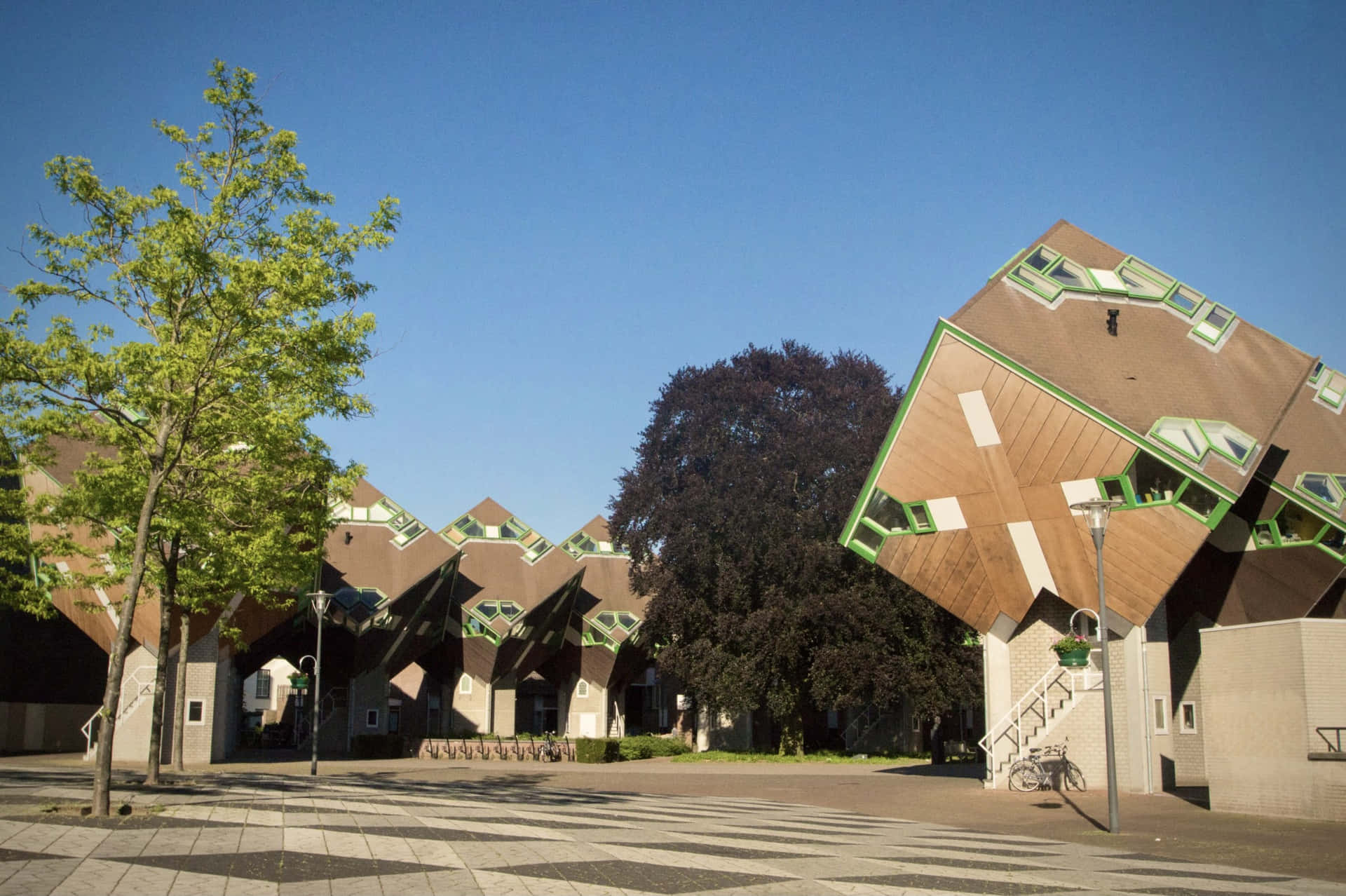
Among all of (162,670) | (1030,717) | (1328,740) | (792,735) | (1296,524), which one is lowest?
(792,735)

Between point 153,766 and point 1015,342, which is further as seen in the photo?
point 1015,342

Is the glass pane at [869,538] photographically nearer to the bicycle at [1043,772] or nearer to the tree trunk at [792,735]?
the bicycle at [1043,772]

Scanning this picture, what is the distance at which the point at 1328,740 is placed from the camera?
2022 centimetres

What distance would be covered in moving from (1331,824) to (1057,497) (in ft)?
27.7

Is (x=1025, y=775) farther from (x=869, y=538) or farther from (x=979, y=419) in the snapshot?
(x=979, y=419)

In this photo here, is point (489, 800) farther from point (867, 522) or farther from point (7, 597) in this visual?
point (867, 522)

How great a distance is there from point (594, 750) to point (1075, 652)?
24711 mm

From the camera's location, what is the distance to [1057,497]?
25172mm

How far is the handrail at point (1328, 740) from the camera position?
1977 centimetres

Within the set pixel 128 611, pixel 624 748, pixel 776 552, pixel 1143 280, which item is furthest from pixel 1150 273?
pixel 624 748

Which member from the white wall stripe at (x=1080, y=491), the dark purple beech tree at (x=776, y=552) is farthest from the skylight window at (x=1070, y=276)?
the dark purple beech tree at (x=776, y=552)

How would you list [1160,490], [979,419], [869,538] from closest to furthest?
1. [1160,490]
2. [979,419]
3. [869,538]

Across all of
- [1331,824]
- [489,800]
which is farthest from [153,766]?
[1331,824]

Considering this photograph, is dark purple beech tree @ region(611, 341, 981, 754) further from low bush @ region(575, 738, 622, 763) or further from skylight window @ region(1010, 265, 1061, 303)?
skylight window @ region(1010, 265, 1061, 303)
